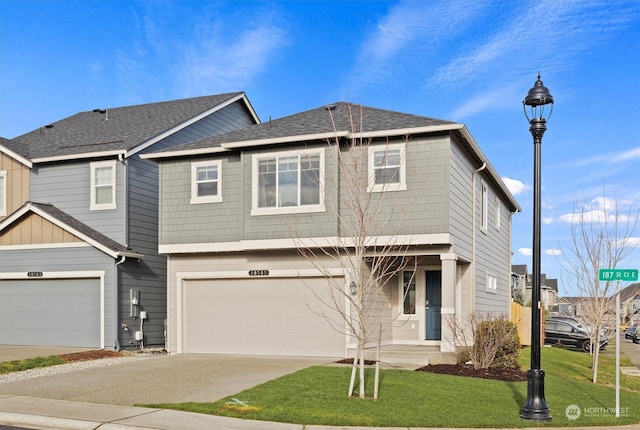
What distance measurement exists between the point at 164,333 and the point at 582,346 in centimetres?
1892

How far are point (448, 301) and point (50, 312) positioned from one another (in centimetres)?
A: 1263

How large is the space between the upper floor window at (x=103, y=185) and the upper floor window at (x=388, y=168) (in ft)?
29.1

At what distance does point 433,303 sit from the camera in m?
19.7

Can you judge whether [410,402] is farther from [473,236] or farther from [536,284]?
[473,236]

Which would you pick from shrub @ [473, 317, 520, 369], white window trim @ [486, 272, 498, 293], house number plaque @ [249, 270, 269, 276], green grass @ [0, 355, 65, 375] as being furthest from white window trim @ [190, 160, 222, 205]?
white window trim @ [486, 272, 498, 293]

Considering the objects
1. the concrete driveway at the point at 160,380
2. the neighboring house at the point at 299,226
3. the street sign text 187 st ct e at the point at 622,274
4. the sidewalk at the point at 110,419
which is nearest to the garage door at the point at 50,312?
the neighboring house at the point at 299,226

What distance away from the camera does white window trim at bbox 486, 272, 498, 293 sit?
23.4m

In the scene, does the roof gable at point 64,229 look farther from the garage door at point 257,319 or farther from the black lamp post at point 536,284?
the black lamp post at point 536,284

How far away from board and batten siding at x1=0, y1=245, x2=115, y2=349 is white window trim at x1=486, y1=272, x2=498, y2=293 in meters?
12.4

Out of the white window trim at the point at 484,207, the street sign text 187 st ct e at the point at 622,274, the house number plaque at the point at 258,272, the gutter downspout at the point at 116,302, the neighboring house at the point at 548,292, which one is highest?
the white window trim at the point at 484,207

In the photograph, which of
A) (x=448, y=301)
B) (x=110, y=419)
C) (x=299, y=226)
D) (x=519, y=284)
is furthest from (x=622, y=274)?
(x=519, y=284)

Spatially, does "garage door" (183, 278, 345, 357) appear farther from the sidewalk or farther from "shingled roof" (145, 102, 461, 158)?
the sidewalk

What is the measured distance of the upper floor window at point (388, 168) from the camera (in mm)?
17000

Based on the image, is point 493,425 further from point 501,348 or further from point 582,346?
point 582,346
